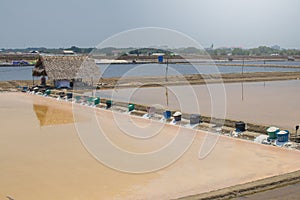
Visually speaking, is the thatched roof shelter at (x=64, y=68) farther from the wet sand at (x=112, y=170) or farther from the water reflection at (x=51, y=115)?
the wet sand at (x=112, y=170)

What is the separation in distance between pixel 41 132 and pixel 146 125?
3.17 m

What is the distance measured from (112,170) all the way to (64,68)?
681 inches

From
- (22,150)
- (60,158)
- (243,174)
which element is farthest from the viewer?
(22,150)

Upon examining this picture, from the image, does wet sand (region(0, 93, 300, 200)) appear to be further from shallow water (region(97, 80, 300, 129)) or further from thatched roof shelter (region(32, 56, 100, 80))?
thatched roof shelter (region(32, 56, 100, 80))

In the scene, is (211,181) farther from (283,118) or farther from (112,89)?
(112,89)

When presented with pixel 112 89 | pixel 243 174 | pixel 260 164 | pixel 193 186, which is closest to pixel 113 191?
pixel 193 186

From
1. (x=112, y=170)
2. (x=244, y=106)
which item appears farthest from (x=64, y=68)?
(x=112, y=170)

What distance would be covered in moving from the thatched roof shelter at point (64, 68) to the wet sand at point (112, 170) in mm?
11677

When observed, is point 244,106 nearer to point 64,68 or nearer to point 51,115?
point 51,115

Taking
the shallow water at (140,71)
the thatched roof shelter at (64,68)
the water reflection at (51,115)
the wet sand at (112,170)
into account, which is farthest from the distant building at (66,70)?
the wet sand at (112,170)

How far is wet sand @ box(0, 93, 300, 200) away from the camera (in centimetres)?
686

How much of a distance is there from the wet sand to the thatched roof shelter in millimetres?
11677

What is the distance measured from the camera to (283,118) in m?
13.5

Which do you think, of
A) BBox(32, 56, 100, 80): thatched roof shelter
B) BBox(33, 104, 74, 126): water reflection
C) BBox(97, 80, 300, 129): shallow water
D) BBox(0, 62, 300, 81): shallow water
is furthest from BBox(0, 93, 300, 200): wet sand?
BBox(0, 62, 300, 81): shallow water
